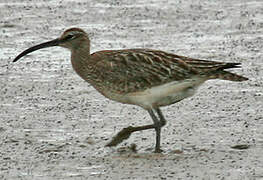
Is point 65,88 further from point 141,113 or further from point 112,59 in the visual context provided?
point 112,59

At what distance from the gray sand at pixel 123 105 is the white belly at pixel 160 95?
55 centimetres

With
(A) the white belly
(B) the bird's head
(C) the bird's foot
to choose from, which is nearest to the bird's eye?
(B) the bird's head

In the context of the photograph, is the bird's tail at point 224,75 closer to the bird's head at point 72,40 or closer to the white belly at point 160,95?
the white belly at point 160,95

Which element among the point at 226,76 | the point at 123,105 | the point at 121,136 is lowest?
the point at 123,105

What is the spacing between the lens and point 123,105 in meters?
Result: 11.9

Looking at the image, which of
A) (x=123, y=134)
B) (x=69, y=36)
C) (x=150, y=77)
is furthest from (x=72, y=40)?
(x=123, y=134)

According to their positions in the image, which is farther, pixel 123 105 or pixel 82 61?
pixel 123 105

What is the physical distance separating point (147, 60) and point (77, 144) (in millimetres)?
1240

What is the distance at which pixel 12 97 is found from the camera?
12180 millimetres

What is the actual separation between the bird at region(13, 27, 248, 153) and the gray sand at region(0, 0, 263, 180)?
53 cm

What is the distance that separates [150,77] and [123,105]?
1.84 meters

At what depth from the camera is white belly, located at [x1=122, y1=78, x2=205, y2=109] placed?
10062mm

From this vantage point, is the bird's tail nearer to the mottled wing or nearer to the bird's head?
the mottled wing

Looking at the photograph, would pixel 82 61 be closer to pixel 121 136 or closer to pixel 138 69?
pixel 138 69
